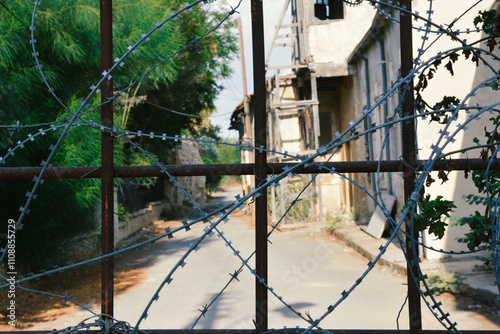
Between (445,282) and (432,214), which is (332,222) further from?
(432,214)

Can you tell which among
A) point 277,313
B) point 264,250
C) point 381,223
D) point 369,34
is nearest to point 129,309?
point 277,313

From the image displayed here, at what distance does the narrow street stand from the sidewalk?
→ 19cm

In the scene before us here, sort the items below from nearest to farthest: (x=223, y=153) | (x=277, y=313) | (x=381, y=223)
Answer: (x=277, y=313) < (x=381, y=223) < (x=223, y=153)

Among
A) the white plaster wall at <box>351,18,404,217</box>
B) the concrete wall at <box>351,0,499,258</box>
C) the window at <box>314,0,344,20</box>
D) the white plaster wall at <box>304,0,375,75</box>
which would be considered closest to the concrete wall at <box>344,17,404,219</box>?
the white plaster wall at <box>351,18,404,217</box>

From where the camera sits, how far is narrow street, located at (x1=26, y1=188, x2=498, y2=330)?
5430 mm

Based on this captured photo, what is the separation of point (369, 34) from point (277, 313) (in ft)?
24.3

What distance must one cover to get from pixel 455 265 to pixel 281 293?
2.55 m

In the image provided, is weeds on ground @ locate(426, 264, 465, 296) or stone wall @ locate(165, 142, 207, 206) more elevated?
stone wall @ locate(165, 142, 207, 206)

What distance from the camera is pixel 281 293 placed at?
6871 mm

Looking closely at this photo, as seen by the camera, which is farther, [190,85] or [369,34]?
[190,85]

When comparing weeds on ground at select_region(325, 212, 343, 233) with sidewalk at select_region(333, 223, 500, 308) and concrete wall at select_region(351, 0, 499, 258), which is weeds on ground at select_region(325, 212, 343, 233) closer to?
sidewalk at select_region(333, 223, 500, 308)

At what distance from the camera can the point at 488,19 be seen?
9.09 ft

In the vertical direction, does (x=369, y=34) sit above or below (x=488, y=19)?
above

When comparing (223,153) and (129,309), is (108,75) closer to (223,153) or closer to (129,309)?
(129,309)
